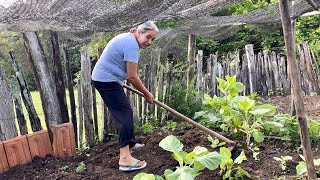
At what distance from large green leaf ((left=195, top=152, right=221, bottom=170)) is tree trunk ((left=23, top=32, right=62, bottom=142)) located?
6.00 ft

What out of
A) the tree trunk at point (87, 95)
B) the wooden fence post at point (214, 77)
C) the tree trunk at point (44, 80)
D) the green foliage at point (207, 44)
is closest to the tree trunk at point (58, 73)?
the tree trunk at point (44, 80)

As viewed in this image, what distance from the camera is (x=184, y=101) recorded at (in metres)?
5.08

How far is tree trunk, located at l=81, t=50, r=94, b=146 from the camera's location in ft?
13.3

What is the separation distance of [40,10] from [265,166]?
2184mm

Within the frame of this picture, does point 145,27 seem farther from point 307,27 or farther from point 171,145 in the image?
point 307,27

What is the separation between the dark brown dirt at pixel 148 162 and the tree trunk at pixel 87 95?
0.19 metres

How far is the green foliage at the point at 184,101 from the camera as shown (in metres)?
5.05

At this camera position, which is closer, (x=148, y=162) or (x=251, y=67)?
(x=148, y=162)

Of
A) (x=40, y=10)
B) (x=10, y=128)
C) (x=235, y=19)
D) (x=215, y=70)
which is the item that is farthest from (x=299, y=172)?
(x=215, y=70)

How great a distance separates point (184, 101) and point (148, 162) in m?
1.69

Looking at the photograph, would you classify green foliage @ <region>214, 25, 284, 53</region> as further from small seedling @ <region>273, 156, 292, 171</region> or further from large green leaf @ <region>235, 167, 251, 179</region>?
large green leaf @ <region>235, 167, 251, 179</region>

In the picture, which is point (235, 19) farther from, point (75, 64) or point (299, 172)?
point (75, 64)

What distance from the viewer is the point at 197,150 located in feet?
8.87

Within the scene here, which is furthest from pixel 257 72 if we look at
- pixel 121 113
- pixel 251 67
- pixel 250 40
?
pixel 121 113
